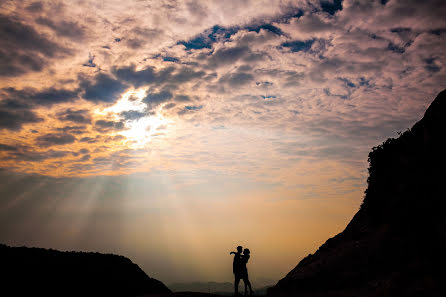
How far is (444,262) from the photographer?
912 cm

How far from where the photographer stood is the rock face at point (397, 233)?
32.6 ft

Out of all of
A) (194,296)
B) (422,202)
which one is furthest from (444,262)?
(194,296)

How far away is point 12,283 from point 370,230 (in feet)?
111

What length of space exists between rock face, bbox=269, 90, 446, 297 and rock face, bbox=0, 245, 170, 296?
82.0 feet

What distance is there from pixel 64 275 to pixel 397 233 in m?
34.7

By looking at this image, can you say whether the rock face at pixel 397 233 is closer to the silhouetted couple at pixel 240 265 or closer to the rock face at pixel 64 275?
the silhouetted couple at pixel 240 265

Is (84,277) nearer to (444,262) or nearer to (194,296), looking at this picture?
(194,296)

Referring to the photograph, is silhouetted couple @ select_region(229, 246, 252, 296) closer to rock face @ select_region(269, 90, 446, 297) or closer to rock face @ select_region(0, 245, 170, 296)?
rock face @ select_region(269, 90, 446, 297)

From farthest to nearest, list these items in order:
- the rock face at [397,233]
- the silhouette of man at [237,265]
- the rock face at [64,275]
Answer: the rock face at [64,275] < the silhouette of man at [237,265] < the rock face at [397,233]

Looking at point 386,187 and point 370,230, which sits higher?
point 386,187

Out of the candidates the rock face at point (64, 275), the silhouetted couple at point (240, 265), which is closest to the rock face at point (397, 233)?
the silhouetted couple at point (240, 265)

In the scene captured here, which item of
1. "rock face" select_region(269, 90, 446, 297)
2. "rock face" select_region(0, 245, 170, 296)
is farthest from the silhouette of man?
"rock face" select_region(0, 245, 170, 296)

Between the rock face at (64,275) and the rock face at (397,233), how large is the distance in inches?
983

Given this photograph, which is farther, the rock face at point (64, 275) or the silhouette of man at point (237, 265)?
the rock face at point (64, 275)
